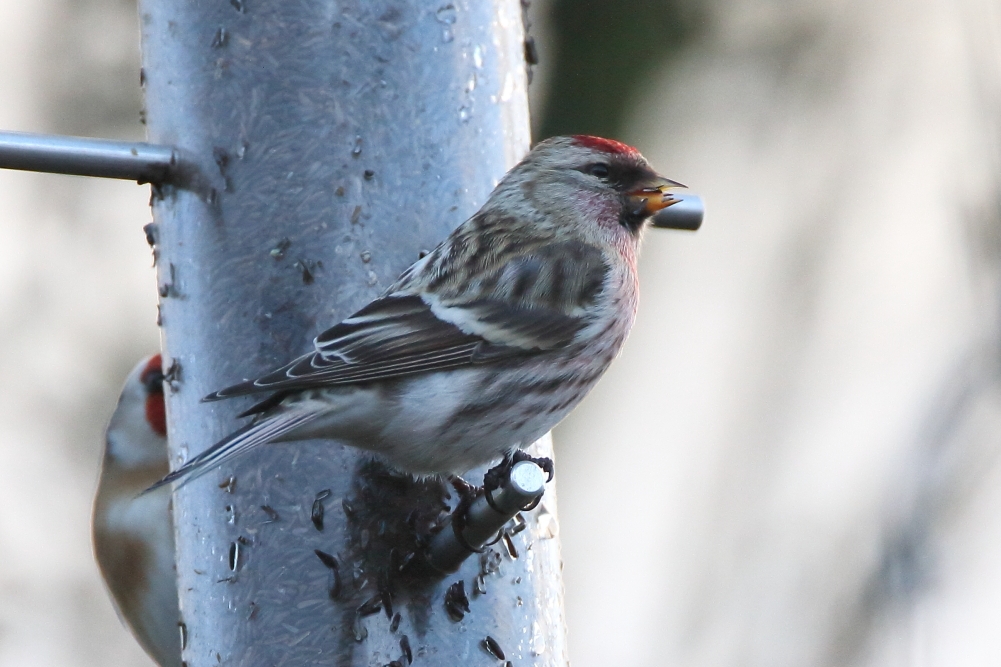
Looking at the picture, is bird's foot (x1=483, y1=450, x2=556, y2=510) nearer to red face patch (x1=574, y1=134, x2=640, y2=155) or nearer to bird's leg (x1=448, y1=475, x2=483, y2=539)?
bird's leg (x1=448, y1=475, x2=483, y2=539)

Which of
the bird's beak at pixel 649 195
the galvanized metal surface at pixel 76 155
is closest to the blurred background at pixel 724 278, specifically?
the bird's beak at pixel 649 195

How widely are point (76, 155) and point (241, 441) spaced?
0.64 m

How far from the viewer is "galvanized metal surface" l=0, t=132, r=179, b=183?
2443 millimetres

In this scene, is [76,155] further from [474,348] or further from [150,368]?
[150,368]

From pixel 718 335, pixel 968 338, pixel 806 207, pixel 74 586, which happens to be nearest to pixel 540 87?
pixel 806 207

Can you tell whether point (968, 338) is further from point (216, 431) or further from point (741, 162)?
point (741, 162)

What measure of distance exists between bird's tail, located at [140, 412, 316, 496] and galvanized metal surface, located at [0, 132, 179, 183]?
0.60 meters

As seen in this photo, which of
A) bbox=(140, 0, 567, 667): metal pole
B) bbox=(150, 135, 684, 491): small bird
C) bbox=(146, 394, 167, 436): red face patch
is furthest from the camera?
bbox=(146, 394, 167, 436): red face patch

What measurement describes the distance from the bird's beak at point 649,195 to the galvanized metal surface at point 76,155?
1090 millimetres

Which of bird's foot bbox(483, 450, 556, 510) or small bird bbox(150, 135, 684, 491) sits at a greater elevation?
small bird bbox(150, 135, 684, 491)

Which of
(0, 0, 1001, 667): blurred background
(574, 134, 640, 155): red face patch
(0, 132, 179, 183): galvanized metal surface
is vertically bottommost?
(0, 0, 1001, 667): blurred background

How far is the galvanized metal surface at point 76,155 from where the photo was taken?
244 cm

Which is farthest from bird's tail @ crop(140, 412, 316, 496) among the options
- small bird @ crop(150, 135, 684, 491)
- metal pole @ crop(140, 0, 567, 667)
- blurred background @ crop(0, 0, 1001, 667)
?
blurred background @ crop(0, 0, 1001, 667)

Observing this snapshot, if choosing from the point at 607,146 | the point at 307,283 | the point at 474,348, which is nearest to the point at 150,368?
the point at 307,283
